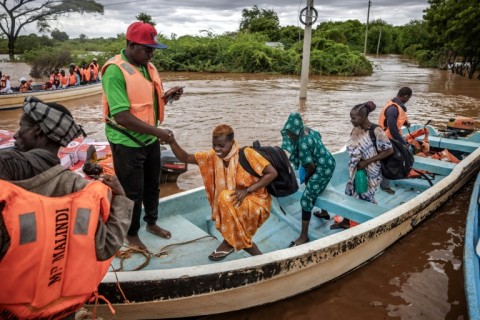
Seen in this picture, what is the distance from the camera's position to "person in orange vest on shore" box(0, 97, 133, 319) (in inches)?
50.4

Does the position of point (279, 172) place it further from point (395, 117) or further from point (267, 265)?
point (395, 117)

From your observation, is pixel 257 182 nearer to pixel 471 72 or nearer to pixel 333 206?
pixel 333 206

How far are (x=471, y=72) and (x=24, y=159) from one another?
2659cm

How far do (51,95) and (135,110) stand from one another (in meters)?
13.1

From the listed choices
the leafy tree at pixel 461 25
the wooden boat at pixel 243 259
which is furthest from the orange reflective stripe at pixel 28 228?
the leafy tree at pixel 461 25

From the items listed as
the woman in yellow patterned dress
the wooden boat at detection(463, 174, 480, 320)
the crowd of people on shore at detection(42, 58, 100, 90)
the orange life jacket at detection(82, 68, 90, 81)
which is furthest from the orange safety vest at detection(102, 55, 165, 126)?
the orange life jacket at detection(82, 68, 90, 81)

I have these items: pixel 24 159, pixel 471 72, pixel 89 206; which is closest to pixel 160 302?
pixel 89 206

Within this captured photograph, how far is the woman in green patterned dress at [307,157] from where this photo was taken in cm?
332

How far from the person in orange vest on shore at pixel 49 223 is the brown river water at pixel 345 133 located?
1612mm

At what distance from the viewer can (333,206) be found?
358cm

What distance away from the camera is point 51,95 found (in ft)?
45.8

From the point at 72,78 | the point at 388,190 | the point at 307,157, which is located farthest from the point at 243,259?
the point at 72,78

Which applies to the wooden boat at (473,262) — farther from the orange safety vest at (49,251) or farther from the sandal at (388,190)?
the orange safety vest at (49,251)

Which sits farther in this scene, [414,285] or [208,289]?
[414,285]
